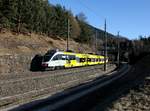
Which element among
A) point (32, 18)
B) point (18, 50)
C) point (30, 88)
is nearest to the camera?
point (30, 88)

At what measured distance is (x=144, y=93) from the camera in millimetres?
19625

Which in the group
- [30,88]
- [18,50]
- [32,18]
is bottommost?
[30,88]

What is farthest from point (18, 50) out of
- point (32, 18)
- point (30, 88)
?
point (30, 88)

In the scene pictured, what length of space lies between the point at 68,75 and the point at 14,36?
25.3m

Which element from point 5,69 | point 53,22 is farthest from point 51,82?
point 53,22

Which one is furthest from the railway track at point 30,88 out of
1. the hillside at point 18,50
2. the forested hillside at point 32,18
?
the forested hillside at point 32,18

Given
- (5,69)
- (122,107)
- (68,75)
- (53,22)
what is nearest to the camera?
(122,107)

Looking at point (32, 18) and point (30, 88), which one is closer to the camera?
point (30, 88)

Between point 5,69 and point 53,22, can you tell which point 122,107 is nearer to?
point 5,69

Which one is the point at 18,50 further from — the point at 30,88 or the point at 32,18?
the point at 30,88

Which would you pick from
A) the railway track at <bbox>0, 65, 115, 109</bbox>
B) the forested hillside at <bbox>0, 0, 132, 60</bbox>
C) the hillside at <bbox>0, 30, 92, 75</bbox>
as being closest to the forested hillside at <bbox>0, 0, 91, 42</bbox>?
the forested hillside at <bbox>0, 0, 132, 60</bbox>

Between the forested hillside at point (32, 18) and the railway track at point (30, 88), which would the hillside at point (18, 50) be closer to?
the forested hillside at point (32, 18)

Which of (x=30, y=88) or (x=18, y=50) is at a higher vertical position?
(x=18, y=50)

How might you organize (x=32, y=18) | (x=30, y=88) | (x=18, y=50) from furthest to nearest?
(x=32, y=18) < (x=18, y=50) < (x=30, y=88)
